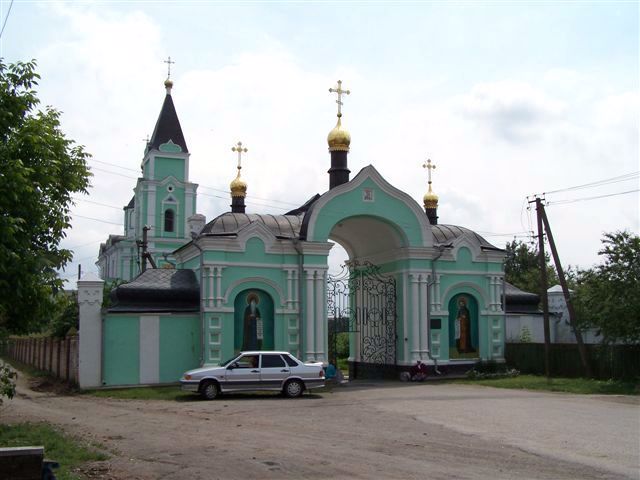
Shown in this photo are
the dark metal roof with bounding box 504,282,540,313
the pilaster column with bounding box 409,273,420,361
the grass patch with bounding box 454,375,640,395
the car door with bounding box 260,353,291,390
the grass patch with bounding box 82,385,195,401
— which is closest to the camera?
the car door with bounding box 260,353,291,390

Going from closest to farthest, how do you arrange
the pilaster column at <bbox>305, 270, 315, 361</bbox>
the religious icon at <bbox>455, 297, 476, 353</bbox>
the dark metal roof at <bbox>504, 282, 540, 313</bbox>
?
the pilaster column at <bbox>305, 270, 315, 361</bbox>, the religious icon at <bbox>455, 297, 476, 353</bbox>, the dark metal roof at <bbox>504, 282, 540, 313</bbox>

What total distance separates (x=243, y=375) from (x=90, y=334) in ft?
18.6

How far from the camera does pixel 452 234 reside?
28.8 metres

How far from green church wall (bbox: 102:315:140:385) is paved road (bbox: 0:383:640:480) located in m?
1.77

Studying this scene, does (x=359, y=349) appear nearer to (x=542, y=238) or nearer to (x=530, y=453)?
(x=542, y=238)

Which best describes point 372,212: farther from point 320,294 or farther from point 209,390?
point 209,390

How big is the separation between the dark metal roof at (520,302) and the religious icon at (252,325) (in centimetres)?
1130

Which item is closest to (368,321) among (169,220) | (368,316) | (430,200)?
(368,316)

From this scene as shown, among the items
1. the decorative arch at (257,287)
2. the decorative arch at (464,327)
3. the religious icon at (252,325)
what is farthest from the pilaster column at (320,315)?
the decorative arch at (464,327)

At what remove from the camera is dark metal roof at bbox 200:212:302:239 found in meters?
25.3

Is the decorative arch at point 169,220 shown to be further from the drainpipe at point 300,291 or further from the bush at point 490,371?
the bush at point 490,371

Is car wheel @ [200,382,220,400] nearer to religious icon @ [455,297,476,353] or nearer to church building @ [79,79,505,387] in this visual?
church building @ [79,79,505,387]

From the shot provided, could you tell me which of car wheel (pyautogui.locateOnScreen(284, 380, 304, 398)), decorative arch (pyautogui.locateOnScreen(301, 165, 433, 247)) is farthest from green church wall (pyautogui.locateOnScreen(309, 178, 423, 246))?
car wheel (pyautogui.locateOnScreen(284, 380, 304, 398))

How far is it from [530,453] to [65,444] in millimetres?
7237
